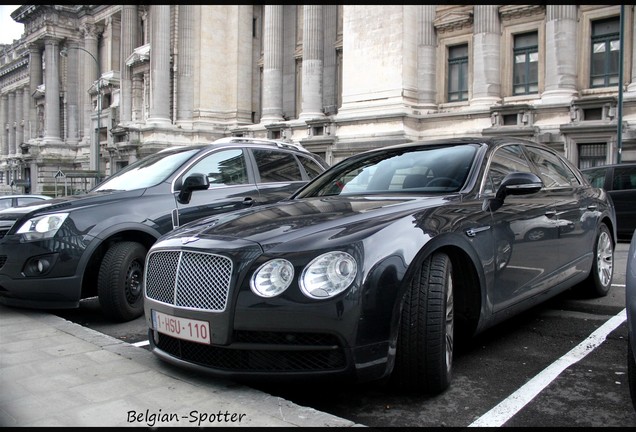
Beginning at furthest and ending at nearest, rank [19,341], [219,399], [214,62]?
1. [214,62]
2. [19,341]
3. [219,399]

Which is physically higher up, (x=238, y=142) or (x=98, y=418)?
(x=238, y=142)

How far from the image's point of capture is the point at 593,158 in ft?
66.9

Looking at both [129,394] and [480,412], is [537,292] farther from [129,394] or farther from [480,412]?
[129,394]

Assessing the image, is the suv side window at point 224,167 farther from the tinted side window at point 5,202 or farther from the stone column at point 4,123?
the stone column at point 4,123

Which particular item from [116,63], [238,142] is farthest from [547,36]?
[116,63]

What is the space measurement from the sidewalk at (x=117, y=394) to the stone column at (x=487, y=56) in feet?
73.1

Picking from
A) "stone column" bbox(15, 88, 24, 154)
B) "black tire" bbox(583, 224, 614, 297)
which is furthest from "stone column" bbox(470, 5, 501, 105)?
"stone column" bbox(15, 88, 24, 154)

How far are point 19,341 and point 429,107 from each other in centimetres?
2259

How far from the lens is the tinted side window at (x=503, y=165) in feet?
14.6

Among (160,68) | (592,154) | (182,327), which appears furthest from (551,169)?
(160,68)

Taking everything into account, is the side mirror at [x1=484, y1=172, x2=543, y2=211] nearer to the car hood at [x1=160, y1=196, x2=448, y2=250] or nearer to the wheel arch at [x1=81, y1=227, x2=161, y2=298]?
the car hood at [x1=160, y1=196, x2=448, y2=250]

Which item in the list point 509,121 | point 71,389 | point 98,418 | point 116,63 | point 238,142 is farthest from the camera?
point 116,63

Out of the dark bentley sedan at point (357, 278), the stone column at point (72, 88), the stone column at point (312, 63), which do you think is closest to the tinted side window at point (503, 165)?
the dark bentley sedan at point (357, 278)

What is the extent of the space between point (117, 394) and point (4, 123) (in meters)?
90.1
